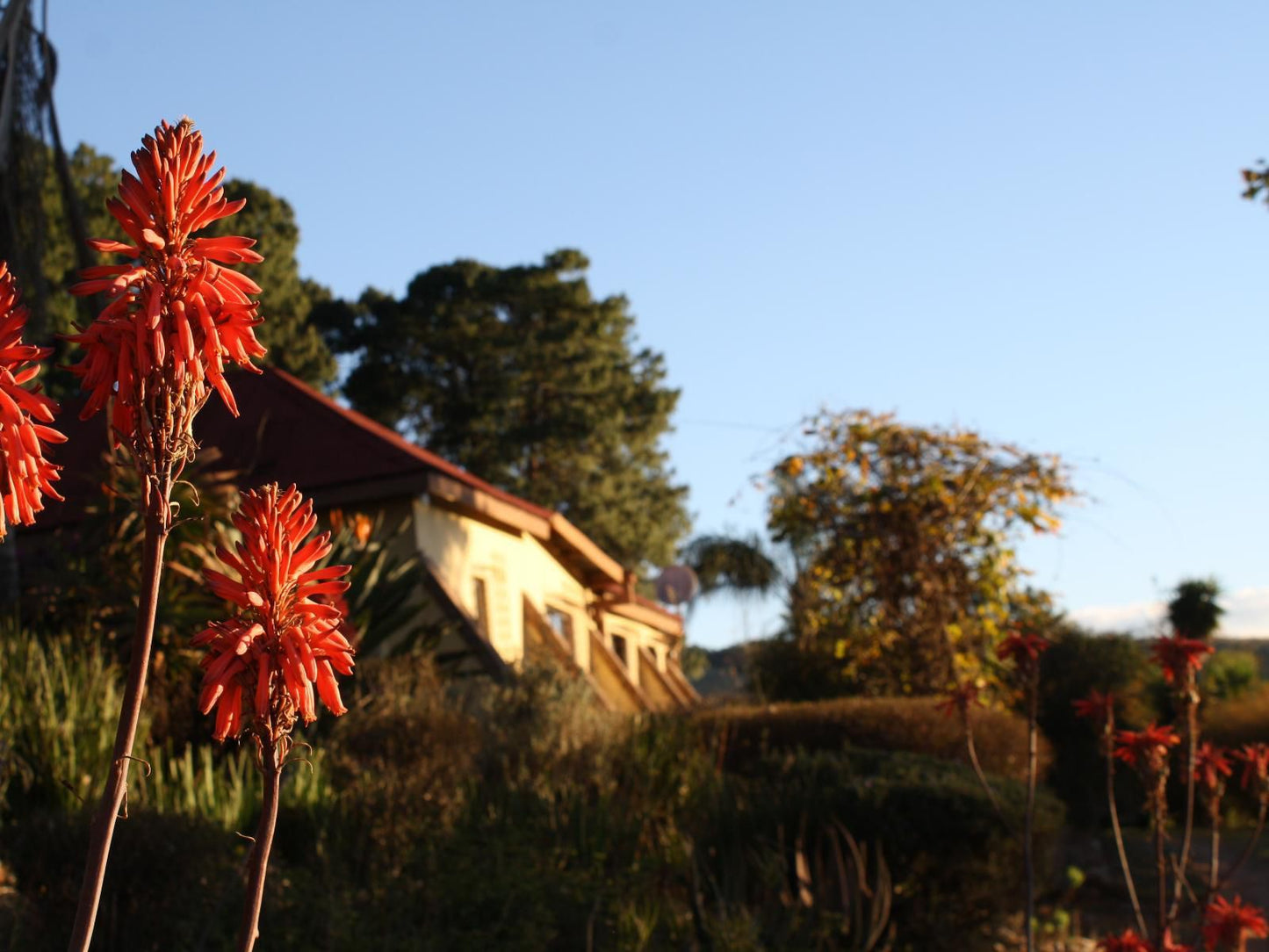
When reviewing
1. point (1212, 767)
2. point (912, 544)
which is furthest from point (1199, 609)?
point (1212, 767)

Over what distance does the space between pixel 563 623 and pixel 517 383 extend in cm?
1877

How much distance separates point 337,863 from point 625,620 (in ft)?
56.3

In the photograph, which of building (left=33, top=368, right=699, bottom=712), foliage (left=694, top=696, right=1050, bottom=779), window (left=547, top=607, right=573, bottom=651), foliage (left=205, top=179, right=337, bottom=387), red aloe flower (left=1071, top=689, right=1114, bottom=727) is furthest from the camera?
foliage (left=205, top=179, right=337, bottom=387)

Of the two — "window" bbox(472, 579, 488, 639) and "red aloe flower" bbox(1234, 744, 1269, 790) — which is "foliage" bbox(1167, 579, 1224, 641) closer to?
"window" bbox(472, 579, 488, 639)

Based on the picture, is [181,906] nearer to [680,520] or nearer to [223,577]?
[223,577]

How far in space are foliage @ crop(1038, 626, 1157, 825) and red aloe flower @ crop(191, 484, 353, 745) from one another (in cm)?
1663

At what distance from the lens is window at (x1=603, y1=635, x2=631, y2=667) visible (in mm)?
25237

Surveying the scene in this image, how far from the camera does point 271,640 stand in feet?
6.57

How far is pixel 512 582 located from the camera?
18688 millimetres

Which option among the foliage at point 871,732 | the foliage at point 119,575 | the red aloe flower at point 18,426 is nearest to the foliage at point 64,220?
the foliage at point 119,575

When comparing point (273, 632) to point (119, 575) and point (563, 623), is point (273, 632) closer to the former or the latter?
point (119, 575)

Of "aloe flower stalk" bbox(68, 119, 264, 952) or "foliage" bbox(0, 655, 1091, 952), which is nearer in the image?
"aloe flower stalk" bbox(68, 119, 264, 952)

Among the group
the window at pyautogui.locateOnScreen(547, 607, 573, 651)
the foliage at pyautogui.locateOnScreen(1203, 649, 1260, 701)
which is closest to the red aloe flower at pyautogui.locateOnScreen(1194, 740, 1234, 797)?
the window at pyautogui.locateOnScreen(547, 607, 573, 651)

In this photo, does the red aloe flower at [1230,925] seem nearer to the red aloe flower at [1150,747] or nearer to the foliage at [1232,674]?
the red aloe flower at [1150,747]
